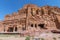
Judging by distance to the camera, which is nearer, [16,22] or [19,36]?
[19,36]

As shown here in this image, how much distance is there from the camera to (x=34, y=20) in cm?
5291

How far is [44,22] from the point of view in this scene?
52.2 metres

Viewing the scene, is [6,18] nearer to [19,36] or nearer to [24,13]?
[24,13]

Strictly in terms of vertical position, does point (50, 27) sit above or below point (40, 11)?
below

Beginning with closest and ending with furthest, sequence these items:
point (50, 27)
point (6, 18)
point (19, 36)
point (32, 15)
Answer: point (19, 36)
point (50, 27)
point (32, 15)
point (6, 18)

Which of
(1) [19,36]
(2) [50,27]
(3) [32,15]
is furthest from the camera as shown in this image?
(3) [32,15]

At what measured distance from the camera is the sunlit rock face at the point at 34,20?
51906mm

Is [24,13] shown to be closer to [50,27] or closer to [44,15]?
[44,15]

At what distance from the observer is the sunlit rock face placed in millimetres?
51906

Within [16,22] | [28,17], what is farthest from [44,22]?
[16,22]

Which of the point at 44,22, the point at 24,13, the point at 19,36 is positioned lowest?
the point at 19,36

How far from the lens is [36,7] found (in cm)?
5766

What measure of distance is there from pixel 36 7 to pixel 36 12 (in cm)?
244

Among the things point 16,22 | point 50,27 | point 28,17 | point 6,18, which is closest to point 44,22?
point 50,27
